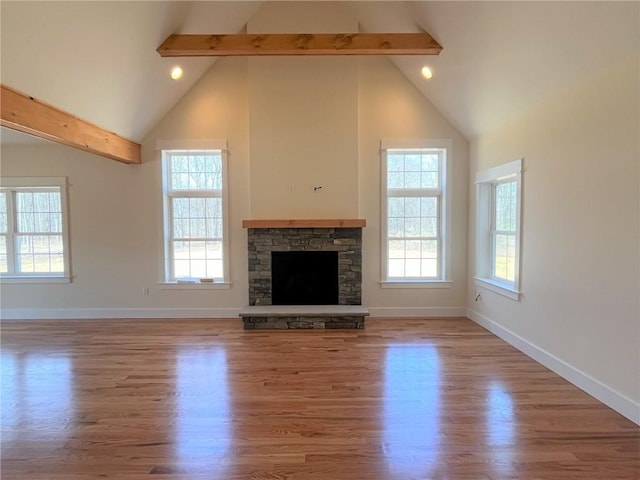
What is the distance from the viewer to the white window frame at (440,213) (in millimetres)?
5102

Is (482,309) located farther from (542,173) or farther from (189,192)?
(189,192)

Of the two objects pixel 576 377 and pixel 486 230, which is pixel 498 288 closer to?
pixel 486 230

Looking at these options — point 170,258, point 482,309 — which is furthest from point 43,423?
point 482,309

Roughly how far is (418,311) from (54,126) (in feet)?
15.9

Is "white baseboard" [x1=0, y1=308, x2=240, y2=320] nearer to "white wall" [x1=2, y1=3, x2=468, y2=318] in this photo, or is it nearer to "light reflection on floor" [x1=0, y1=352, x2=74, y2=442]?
"white wall" [x1=2, y1=3, x2=468, y2=318]

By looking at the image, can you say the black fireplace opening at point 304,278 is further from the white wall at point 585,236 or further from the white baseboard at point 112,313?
the white wall at point 585,236

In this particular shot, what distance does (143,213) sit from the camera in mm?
5191

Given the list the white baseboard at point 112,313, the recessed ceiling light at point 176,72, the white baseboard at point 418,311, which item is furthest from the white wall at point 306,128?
the white baseboard at point 112,313

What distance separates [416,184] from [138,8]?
3.90 m

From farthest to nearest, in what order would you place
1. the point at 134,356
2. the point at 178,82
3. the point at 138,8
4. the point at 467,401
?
the point at 178,82, the point at 134,356, the point at 138,8, the point at 467,401

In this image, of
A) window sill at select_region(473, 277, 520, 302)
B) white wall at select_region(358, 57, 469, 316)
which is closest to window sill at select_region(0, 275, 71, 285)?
white wall at select_region(358, 57, 469, 316)

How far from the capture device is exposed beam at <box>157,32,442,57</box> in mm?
3771

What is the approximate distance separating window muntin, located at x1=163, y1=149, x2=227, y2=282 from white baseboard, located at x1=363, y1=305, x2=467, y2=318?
2.37 meters

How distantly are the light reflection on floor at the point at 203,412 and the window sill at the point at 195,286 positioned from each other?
4.98 ft
